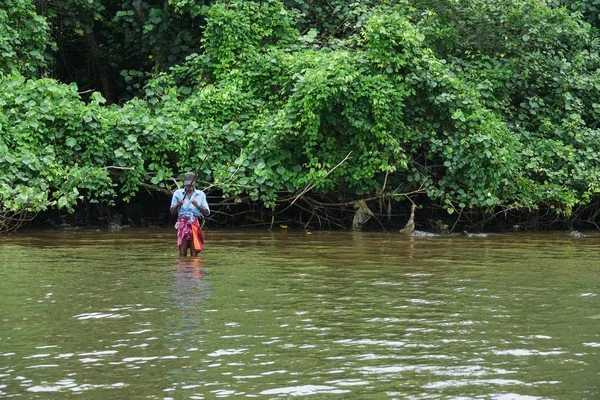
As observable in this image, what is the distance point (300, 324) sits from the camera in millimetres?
7441

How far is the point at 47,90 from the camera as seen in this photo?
16.0m

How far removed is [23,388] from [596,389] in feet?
10.9

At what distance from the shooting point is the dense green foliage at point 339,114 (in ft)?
51.5

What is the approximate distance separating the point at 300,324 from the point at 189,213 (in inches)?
190

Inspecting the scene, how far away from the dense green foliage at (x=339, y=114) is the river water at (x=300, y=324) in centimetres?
328

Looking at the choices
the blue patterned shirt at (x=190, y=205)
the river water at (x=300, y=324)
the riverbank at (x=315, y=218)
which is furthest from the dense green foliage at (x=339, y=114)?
the blue patterned shirt at (x=190, y=205)

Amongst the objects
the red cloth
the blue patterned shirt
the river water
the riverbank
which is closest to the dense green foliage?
the riverbank

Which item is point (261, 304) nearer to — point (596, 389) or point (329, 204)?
point (596, 389)

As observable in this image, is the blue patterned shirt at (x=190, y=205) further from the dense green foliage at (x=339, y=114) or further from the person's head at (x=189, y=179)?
the dense green foliage at (x=339, y=114)

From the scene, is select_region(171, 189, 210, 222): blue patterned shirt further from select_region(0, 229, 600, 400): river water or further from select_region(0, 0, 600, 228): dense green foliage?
select_region(0, 0, 600, 228): dense green foliage

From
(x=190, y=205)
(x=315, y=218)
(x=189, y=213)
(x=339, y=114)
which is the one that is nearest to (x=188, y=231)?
(x=189, y=213)

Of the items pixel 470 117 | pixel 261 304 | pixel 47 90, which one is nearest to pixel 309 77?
pixel 470 117

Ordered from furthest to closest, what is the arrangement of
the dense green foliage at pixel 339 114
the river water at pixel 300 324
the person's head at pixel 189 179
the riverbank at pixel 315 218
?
the riverbank at pixel 315 218, the dense green foliage at pixel 339 114, the person's head at pixel 189 179, the river water at pixel 300 324

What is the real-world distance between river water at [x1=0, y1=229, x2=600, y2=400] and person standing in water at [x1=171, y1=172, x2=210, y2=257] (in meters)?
0.24
